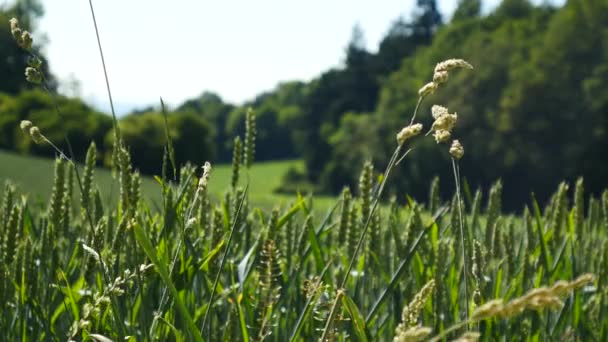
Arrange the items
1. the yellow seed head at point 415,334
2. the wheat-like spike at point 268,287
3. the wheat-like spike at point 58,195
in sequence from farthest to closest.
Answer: the wheat-like spike at point 58,195, the wheat-like spike at point 268,287, the yellow seed head at point 415,334

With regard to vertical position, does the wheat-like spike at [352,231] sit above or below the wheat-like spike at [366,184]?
below

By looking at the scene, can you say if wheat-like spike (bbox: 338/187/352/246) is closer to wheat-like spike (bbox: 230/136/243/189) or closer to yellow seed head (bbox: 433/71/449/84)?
wheat-like spike (bbox: 230/136/243/189)

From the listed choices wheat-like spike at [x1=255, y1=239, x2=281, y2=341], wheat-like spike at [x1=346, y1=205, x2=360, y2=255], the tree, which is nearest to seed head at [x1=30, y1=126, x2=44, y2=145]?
wheat-like spike at [x1=255, y1=239, x2=281, y2=341]

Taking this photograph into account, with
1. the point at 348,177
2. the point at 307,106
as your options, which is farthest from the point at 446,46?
the point at 307,106

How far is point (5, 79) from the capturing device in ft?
218

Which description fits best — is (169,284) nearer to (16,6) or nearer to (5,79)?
(5,79)

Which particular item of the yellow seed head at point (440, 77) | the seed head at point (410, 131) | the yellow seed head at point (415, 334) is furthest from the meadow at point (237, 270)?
the yellow seed head at point (415, 334)

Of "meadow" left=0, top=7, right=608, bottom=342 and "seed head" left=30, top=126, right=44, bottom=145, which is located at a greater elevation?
"seed head" left=30, top=126, right=44, bottom=145

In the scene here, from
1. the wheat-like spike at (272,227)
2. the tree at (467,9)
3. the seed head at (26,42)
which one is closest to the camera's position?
the seed head at (26,42)

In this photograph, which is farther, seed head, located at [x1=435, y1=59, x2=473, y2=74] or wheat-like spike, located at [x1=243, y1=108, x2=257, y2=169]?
Result: wheat-like spike, located at [x1=243, y1=108, x2=257, y2=169]

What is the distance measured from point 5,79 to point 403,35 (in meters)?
34.9

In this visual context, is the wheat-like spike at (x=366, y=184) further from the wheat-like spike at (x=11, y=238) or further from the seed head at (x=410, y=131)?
the seed head at (x=410, y=131)

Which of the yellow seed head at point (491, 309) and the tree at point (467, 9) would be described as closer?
the yellow seed head at point (491, 309)

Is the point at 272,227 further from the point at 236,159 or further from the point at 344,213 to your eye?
the point at 344,213
